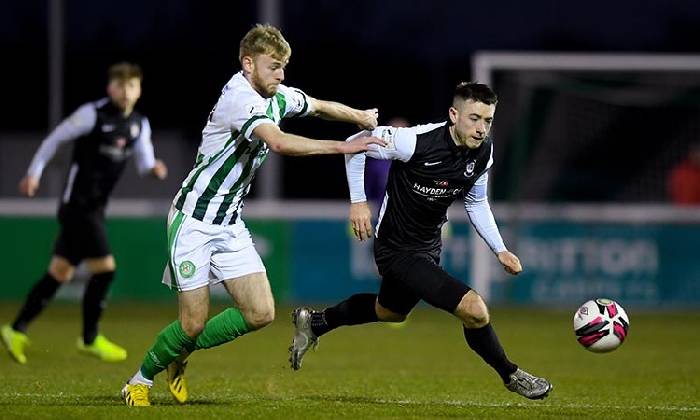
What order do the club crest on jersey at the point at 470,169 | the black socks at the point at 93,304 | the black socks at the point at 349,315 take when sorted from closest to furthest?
the club crest on jersey at the point at 470,169 < the black socks at the point at 349,315 < the black socks at the point at 93,304

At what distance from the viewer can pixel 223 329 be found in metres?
8.38

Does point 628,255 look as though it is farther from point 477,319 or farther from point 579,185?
point 477,319

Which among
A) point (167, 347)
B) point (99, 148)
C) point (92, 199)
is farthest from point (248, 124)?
point (92, 199)

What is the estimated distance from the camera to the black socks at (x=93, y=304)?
11516 millimetres

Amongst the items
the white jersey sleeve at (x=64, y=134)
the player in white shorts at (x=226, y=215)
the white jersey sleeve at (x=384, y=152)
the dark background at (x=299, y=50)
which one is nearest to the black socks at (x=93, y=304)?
the white jersey sleeve at (x=64, y=134)

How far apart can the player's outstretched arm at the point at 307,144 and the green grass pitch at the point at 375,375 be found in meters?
1.46

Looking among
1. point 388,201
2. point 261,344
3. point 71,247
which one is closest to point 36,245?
point 261,344

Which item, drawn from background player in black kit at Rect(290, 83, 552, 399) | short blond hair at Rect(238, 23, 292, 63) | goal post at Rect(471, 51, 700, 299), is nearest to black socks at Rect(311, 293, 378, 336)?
background player in black kit at Rect(290, 83, 552, 399)

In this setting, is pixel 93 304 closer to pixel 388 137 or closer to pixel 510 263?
pixel 388 137

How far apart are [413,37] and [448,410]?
56.8 ft

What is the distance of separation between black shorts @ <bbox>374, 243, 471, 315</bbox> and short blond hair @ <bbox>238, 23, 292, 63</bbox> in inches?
57.9

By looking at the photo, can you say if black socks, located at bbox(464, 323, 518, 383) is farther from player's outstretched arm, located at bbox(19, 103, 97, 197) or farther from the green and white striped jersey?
player's outstretched arm, located at bbox(19, 103, 97, 197)

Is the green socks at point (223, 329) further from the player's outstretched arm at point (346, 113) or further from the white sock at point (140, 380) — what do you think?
the player's outstretched arm at point (346, 113)

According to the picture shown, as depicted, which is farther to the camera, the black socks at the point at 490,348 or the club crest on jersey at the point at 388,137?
the club crest on jersey at the point at 388,137
